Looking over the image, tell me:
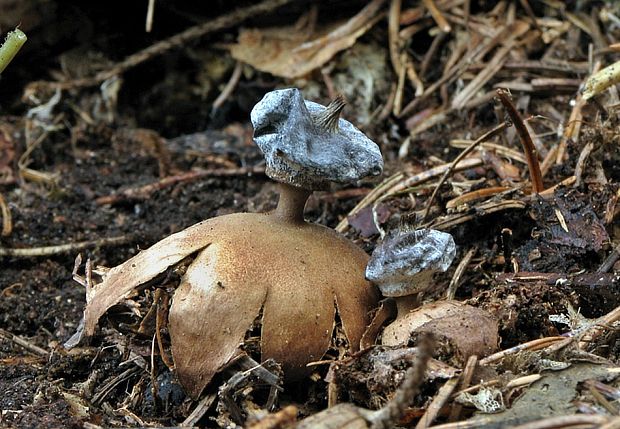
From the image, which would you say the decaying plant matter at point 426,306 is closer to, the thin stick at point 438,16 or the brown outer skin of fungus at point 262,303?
the brown outer skin of fungus at point 262,303

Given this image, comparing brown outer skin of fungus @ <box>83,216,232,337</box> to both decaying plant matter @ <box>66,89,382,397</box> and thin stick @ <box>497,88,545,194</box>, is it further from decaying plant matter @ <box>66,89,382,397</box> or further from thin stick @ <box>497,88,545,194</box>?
thin stick @ <box>497,88,545,194</box>

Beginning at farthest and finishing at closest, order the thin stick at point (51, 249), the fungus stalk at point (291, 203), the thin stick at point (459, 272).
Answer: the thin stick at point (51, 249), the thin stick at point (459, 272), the fungus stalk at point (291, 203)

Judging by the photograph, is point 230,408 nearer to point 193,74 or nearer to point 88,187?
point 88,187

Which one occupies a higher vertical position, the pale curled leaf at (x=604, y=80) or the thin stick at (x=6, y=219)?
the pale curled leaf at (x=604, y=80)

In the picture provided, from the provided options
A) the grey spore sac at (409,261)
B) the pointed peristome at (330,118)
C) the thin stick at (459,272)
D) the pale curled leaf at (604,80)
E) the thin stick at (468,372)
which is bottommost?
the thin stick at (459,272)

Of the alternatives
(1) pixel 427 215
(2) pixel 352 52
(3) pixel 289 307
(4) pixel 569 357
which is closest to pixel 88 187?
(2) pixel 352 52

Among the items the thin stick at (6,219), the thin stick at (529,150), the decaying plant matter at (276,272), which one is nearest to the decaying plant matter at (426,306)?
the decaying plant matter at (276,272)

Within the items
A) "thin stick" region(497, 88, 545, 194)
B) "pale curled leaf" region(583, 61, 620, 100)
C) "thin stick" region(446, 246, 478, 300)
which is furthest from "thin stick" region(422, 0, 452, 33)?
"thin stick" region(446, 246, 478, 300)

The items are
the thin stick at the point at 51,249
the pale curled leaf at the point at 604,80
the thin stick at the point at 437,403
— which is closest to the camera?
the thin stick at the point at 437,403
